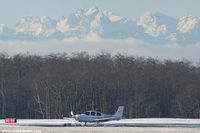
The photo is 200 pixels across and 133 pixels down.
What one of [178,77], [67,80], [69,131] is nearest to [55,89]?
[67,80]

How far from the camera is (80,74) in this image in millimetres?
119562

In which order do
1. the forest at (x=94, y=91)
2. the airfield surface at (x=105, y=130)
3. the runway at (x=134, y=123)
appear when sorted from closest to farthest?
1. the airfield surface at (x=105, y=130)
2. the runway at (x=134, y=123)
3. the forest at (x=94, y=91)

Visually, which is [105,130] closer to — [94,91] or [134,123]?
[134,123]

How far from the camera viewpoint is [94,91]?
11875cm

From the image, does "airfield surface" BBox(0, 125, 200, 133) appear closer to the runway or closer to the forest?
the runway

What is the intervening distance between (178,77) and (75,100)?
20539mm

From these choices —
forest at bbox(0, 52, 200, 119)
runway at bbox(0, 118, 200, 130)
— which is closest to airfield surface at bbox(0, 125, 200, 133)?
runway at bbox(0, 118, 200, 130)

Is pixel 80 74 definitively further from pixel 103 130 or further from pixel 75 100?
pixel 103 130

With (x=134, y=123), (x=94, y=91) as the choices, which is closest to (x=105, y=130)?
(x=134, y=123)

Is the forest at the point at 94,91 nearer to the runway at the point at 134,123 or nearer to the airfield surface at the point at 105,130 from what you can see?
the runway at the point at 134,123

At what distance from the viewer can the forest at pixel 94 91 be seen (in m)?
113

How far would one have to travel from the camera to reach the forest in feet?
371

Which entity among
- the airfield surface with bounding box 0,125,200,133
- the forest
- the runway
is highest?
the forest

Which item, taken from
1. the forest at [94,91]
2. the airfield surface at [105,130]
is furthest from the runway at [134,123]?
the forest at [94,91]
